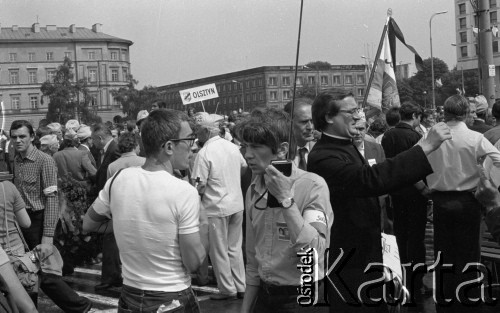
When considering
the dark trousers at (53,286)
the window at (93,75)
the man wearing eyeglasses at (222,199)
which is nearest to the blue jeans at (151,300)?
the dark trousers at (53,286)

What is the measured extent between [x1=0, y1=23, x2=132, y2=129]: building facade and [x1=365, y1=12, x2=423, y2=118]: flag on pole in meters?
98.1

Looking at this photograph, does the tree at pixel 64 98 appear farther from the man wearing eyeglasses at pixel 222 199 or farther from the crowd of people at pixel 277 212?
the crowd of people at pixel 277 212

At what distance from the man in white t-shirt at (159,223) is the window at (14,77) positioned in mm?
104526

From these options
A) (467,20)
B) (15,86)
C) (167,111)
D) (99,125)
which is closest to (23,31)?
(15,86)

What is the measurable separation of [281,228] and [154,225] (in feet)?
2.08

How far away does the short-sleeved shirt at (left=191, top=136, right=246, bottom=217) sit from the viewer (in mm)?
7660

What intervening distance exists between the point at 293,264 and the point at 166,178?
0.77m

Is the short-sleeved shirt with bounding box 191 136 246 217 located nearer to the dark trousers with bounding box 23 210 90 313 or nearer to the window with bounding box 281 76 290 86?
the window with bounding box 281 76 290 86

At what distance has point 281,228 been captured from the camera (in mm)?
3426

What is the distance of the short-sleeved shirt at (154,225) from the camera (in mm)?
3543

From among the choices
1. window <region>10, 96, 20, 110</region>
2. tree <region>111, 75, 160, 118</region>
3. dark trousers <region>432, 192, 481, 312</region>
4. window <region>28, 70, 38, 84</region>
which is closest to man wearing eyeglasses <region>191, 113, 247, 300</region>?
dark trousers <region>432, 192, 481, 312</region>

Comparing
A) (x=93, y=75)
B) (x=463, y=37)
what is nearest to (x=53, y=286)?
(x=93, y=75)

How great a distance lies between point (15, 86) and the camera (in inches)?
4122

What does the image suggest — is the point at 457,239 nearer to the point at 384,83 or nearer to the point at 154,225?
the point at 384,83
